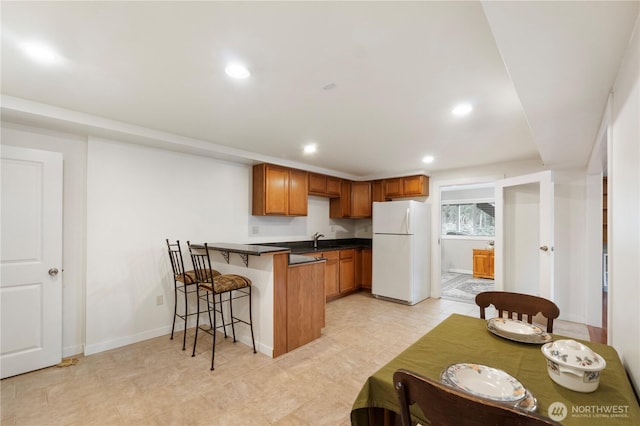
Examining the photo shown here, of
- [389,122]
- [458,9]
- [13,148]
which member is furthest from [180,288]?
[458,9]

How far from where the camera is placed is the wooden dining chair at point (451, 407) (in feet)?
2.17

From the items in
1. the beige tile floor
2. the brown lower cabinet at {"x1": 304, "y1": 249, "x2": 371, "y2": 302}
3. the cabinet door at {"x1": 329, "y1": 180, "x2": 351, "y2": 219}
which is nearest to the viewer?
the beige tile floor

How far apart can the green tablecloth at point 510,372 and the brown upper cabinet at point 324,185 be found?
360 centimetres

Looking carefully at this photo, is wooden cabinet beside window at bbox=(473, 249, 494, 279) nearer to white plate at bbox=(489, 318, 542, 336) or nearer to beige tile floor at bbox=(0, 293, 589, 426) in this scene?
beige tile floor at bbox=(0, 293, 589, 426)

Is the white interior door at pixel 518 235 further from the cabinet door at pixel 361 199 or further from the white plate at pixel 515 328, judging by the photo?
the white plate at pixel 515 328

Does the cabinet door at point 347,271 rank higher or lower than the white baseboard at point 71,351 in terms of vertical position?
higher

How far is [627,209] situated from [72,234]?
4.11 meters

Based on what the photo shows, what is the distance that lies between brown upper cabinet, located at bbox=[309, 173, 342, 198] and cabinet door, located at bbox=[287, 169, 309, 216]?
0.22 metres

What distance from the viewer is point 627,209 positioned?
1.23m

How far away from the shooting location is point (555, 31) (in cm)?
117

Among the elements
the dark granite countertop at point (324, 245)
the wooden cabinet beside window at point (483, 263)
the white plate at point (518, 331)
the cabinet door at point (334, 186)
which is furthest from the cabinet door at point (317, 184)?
the wooden cabinet beside window at point (483, 263)

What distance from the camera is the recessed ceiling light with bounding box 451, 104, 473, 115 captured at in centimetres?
228

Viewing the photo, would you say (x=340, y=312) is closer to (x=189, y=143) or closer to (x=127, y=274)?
(x=127, y=274)

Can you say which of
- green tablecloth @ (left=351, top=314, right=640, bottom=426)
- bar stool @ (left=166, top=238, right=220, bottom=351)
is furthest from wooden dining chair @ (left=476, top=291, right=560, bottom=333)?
bar stool @ (left=166, top=238, right=220, bottom=351)
